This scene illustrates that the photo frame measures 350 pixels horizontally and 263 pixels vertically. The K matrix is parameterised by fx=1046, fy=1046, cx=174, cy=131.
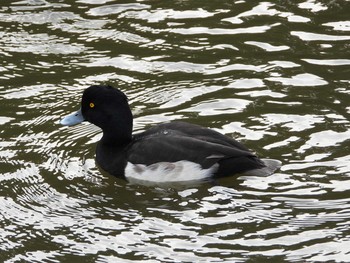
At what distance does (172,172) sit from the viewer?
31.7 feet

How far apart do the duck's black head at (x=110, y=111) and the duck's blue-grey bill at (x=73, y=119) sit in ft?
0.50

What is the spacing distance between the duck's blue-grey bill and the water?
0.32 m

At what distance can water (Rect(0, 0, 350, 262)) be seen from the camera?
8531mm

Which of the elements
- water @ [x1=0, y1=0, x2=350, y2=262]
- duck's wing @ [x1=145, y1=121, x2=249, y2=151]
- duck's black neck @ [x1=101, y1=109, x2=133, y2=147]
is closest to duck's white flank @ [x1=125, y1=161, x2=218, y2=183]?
water @ [x1=0, y1=0, x2=350, y2=262]

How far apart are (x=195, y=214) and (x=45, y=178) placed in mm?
1634

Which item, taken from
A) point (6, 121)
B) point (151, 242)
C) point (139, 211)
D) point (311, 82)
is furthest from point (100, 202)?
point (311, 82)

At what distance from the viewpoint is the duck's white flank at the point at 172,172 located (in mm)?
9609

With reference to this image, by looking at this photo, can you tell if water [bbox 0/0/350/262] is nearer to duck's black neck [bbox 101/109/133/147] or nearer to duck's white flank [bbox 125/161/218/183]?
duck's white flank [bbox 125/161/218/183]

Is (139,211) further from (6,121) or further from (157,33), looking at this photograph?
(157,33)

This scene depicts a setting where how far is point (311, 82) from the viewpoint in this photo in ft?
37.6

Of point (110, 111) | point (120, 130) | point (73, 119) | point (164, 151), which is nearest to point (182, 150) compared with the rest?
point (164, 151)

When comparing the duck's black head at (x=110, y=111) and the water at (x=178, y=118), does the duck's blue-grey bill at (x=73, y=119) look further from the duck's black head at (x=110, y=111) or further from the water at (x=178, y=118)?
the water at (x=178, y=118)

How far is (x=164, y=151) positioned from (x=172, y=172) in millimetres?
208

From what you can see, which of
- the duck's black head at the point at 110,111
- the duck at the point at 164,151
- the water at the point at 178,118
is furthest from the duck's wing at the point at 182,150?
the duck's black head at the point at 110,111
